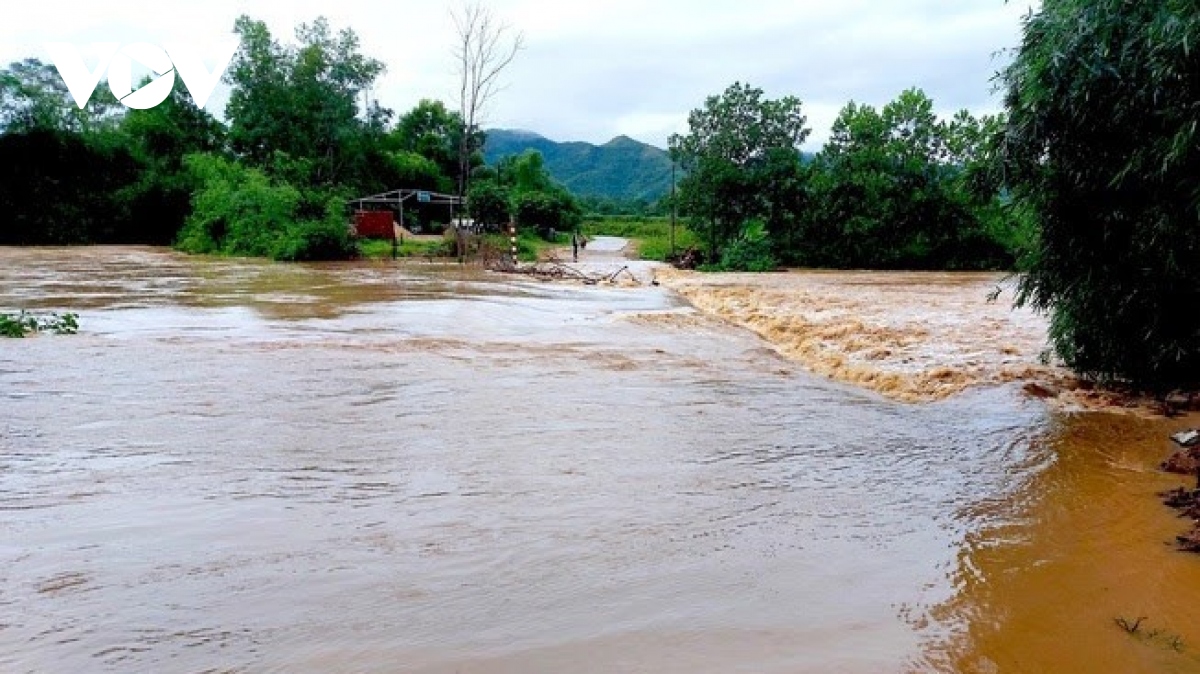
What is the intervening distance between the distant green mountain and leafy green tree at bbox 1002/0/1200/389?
316 ft

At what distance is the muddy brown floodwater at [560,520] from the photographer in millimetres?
3193

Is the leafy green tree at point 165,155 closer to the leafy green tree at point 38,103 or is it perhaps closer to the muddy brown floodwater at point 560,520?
the leafy green tree at point 38,103

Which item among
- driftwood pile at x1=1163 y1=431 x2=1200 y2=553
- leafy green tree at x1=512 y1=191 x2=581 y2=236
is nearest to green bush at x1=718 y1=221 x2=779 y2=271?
leafy green tree at x1=512 y1=191 x2=581 y2=236

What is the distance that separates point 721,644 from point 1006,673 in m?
0.98

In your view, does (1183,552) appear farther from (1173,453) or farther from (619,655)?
(619,655)

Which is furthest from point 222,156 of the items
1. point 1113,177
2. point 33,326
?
point 1113,177

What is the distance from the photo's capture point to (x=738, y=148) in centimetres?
3506

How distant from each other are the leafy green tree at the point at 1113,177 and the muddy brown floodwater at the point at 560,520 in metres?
1.14

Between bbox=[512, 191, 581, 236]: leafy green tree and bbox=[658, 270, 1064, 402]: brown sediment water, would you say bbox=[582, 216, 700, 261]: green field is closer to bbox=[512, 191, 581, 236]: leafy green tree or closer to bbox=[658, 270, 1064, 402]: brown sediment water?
bbox=[512, 191, 581, 236]: leafy green tree

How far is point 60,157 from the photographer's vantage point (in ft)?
137

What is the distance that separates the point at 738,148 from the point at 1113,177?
92.6 ft

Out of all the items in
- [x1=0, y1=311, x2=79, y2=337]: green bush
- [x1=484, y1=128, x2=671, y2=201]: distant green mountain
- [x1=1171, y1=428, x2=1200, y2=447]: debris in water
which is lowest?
[x1=1171, y1=428, x2=1200, y2=447]: debris in water

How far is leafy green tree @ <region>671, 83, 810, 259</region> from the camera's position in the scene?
34750 mm

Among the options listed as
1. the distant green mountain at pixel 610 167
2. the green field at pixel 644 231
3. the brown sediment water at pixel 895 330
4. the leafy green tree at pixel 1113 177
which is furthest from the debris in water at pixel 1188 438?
the distant green mountain at pixel 610 167
